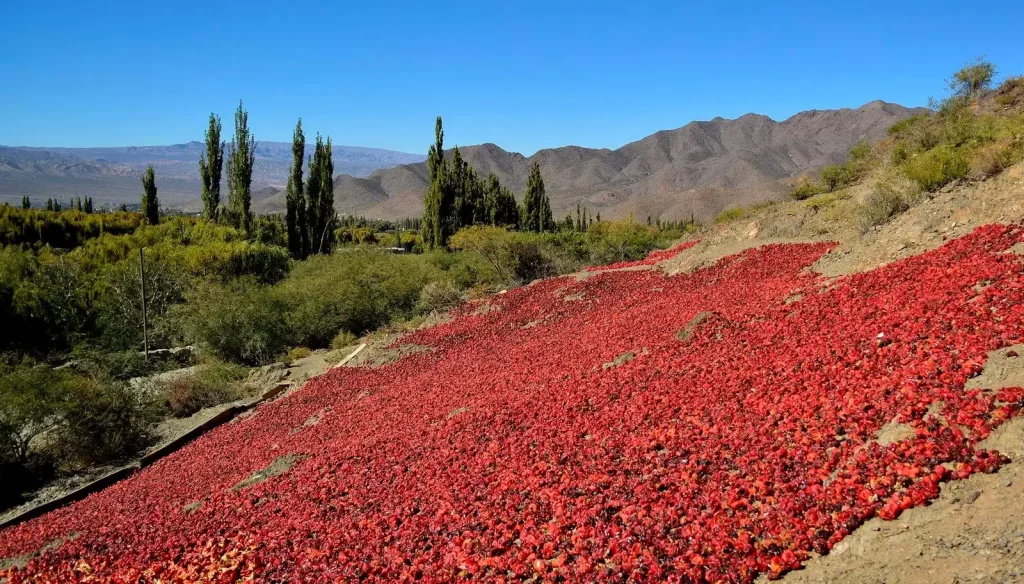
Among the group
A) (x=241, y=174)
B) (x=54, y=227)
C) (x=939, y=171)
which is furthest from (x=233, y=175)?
(x=939, y=171)

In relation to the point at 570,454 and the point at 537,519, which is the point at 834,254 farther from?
the point at 537,519

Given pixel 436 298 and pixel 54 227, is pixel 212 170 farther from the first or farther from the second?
pixel 436 298

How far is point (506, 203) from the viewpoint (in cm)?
6300

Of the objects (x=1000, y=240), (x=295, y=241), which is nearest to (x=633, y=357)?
(x=1000, y=240)

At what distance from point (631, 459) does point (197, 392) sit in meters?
17.3

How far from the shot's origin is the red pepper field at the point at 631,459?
5.57 meters

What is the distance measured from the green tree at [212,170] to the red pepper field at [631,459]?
4373cm

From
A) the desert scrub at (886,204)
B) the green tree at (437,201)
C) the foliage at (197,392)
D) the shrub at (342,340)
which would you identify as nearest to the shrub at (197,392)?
the foliage at (197,392)

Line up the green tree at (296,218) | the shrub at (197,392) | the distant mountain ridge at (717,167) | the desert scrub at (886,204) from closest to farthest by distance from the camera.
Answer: the desert scrub at (886,204), the shrub at (197,392), the green tree at (296,218), the distant mountain ridge at (717,167)

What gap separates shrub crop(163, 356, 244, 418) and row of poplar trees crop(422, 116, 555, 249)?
26.4 metres

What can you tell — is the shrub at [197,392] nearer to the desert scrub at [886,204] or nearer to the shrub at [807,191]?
the desert scrub at [886,204]

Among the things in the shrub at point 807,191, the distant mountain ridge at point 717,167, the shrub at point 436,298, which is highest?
the distant mountain ridge at point 717,167

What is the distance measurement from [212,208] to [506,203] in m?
27.3

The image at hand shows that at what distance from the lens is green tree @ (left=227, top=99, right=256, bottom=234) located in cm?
4831
